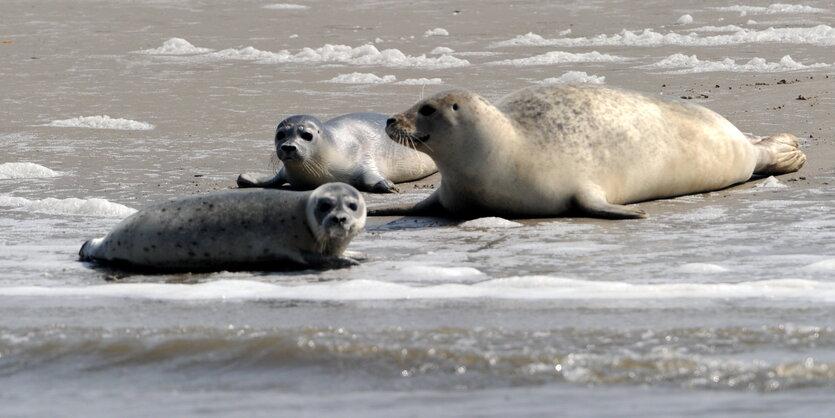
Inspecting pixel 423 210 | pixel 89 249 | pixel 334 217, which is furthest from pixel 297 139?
pixel 334 217

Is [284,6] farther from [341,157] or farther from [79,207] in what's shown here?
[79,207]

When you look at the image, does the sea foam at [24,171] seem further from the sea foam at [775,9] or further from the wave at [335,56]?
the sea foam at [775,9]

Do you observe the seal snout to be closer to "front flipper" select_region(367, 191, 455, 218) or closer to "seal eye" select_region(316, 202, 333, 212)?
"front flipper" select_region(367, 191, 455, 218)

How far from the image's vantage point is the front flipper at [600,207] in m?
6.52

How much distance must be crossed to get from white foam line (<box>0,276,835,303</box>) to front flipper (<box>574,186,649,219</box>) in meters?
1.57

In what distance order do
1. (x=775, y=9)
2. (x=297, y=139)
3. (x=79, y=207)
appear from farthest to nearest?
(x=775, y=9) → (x=297, y=139) → (x=79, y=207)

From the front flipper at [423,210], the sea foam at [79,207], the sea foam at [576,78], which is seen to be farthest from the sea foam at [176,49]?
the front flipper at [423,210]

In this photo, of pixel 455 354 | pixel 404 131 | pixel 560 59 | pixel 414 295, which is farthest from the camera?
pixel 560 59

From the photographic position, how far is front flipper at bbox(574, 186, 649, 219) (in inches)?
257

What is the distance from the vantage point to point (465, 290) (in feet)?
16.2

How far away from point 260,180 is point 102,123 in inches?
107

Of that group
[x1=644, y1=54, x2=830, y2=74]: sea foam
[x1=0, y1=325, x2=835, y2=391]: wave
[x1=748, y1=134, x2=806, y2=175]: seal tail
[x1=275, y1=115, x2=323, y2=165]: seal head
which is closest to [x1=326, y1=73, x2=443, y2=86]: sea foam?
[x1=644, y1=54, x2=830, y2=74]: sea foam

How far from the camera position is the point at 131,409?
146 inches

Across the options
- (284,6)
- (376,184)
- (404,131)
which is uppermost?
(284,6)
